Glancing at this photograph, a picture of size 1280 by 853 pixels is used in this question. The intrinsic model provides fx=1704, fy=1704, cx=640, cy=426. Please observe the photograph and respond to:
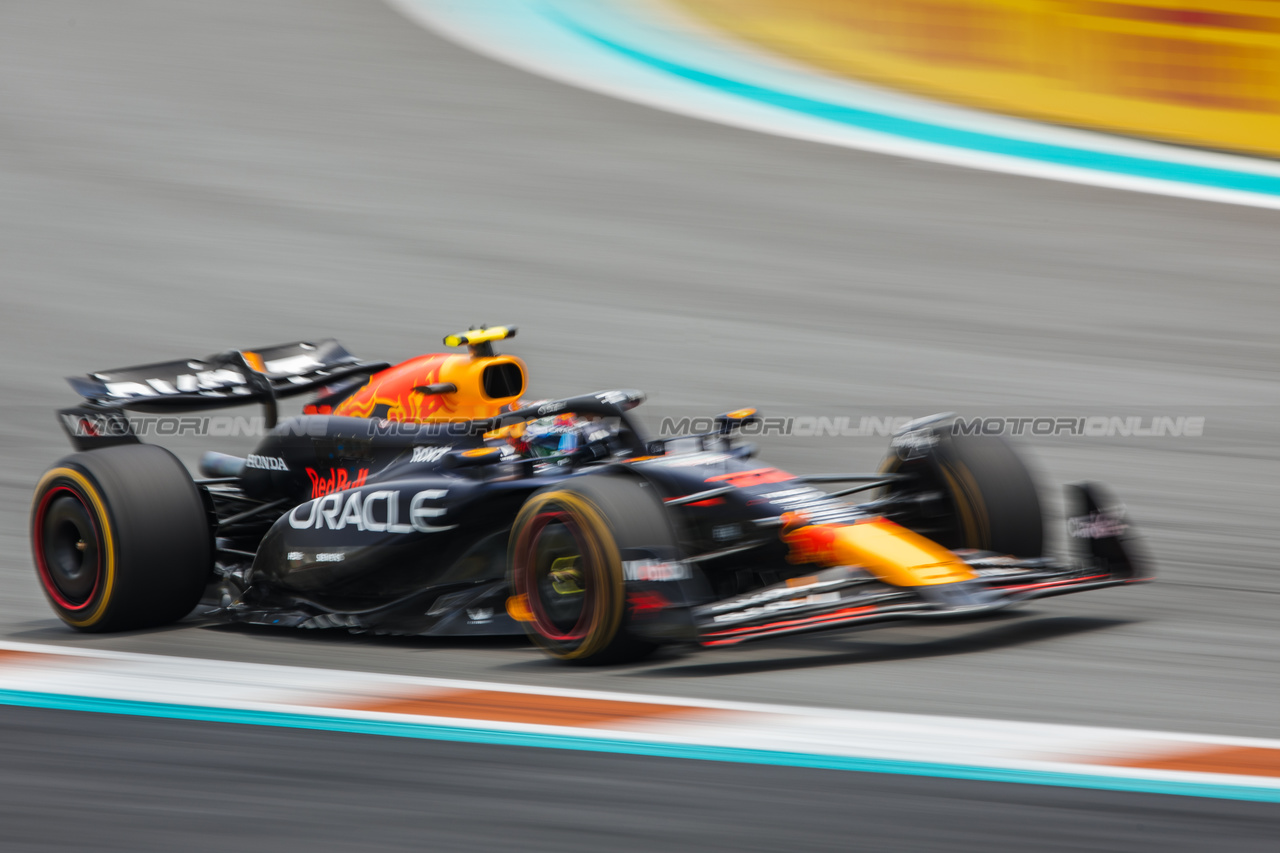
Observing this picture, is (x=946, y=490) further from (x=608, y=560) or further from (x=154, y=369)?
(x=154, y=369)

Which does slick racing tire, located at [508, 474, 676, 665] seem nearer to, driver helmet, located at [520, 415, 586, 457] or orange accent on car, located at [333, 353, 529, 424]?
driver helmet, located at [520, 415, 586, 457]

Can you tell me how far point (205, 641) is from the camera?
6449 millimetres

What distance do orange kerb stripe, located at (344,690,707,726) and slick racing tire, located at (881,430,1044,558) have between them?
5.33ft

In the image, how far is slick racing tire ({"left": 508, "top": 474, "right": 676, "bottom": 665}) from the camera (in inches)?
217

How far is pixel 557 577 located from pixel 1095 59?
9.69 m

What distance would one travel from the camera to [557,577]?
18.9ft

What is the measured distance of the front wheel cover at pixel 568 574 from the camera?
551 centimetres

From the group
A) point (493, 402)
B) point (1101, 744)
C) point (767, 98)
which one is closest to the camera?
point (1101, 744)

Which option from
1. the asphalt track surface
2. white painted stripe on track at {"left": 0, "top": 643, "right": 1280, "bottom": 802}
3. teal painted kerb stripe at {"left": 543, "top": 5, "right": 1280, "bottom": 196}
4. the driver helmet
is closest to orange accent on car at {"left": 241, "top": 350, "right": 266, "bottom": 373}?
the asphalt track surface

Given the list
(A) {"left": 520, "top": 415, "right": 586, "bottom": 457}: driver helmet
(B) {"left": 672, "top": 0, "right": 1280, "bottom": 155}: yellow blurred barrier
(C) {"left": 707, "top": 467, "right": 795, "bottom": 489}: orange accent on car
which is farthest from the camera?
(B) {"left": 672, "top": 0, "right": 1280, "bottom": 155}: yellow blurred barrier

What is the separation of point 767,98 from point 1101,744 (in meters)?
12.0

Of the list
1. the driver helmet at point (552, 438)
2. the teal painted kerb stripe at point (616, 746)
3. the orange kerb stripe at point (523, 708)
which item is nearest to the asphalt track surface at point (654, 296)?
the teal painted kerb stripe at point (616, 746)

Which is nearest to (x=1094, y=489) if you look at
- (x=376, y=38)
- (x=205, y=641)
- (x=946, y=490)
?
(x=946, y=490)

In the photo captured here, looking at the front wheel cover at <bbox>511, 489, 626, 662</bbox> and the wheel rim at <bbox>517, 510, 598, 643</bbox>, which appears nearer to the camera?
the front wheel cover at <bbox>511, 489, 626, 662</bbox>
